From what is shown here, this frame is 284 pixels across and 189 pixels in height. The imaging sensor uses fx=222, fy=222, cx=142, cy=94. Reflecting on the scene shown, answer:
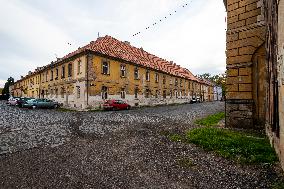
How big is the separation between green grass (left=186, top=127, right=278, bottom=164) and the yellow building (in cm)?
1769

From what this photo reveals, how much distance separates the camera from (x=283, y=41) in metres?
4.47

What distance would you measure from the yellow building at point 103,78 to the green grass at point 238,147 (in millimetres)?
17688

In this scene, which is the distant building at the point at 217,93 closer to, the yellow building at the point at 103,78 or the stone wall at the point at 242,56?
the yellow building at the point at 103,78

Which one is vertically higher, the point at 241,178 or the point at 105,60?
the point at 105,60

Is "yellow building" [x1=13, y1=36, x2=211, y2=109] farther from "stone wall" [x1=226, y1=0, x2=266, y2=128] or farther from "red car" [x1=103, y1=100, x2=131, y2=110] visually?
"stone wall" [x1=226, y1=0, x2=266, y2=128]

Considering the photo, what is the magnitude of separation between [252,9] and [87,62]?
17.7 meters

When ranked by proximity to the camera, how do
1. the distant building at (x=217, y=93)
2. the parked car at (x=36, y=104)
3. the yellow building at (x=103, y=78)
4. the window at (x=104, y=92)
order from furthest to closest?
the distant building at (x=217, y=93), the parked car at (x=36, y=104), the window at (x=104, y=92), the yellow building at (x=103, y=78)

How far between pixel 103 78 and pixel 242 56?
58.4 ft

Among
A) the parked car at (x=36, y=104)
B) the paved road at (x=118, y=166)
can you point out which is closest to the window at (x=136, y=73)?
the parked car at (x=36, y=104)

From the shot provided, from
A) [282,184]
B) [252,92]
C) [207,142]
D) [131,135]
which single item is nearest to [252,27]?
[252,92]

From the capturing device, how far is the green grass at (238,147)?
5477 millimetres

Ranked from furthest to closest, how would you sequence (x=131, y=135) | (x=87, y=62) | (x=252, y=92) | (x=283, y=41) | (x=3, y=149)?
1. (x=87, y=62)
2. (x=252, y=92)
3. (x=131, y=135)
4. (x=3, y=149)
5. (x=283, y=41)

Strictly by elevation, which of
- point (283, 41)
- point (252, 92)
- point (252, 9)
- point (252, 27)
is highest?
point (252, 9)

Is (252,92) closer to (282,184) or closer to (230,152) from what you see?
(230,152)
